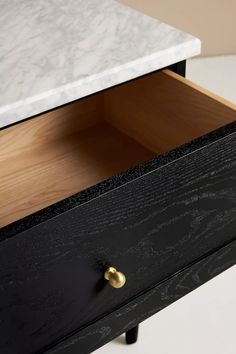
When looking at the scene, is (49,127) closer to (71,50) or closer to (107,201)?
(71,50)

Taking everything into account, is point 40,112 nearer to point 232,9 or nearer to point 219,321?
point 219,321

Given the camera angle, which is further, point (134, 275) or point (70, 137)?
point (70, 137)

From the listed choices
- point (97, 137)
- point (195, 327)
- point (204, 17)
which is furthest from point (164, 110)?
point (204, 17)

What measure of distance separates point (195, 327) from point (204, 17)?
3.91ft

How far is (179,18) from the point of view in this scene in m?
1.88

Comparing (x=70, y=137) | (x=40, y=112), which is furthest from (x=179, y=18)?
(x=40, y=112)

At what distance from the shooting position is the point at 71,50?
28.5 inches

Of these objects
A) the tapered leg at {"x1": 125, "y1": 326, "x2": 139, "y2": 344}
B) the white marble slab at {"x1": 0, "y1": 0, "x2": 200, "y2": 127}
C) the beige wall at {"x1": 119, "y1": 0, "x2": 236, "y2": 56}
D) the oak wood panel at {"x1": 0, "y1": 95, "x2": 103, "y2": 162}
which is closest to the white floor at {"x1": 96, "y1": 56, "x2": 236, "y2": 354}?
the tapered leg at {"x1": 125, "y1": 326, "x2": 139, "y2": 344}

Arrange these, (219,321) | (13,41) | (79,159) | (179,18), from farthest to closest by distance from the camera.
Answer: (179,18) → (219,321) → (79,159) → (13,41)

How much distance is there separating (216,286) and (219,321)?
8 cm

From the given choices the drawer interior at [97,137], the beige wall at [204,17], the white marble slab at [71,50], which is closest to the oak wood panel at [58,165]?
the drawer interior at [97,137]

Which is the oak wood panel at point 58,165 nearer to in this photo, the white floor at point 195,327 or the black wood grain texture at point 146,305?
the black wood grain texture at point 146,305

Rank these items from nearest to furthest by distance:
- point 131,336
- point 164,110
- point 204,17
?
point 164,110, point 131,336, point 204,17

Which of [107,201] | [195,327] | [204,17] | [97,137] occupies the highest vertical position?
[107,201]
